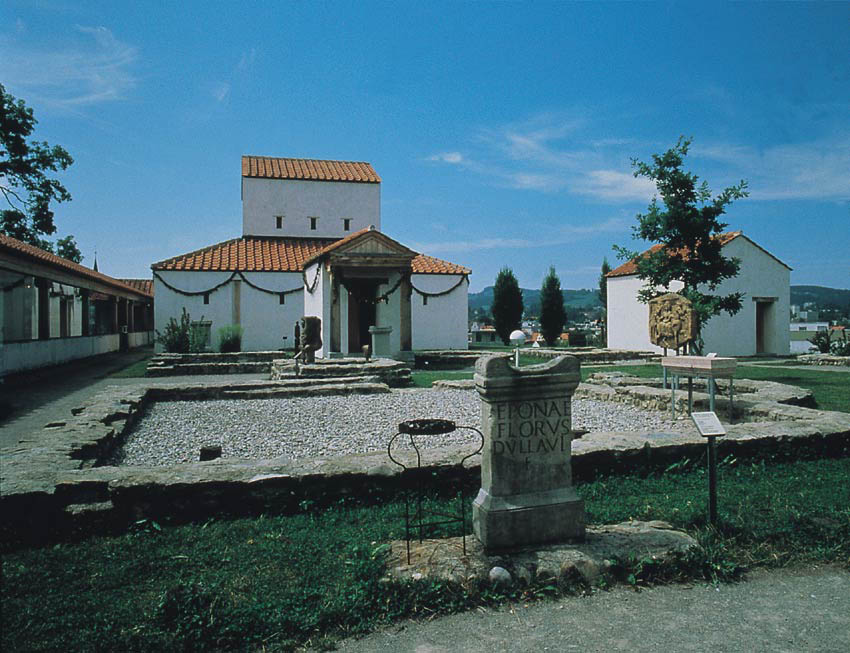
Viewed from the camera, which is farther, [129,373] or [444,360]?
[444,360]

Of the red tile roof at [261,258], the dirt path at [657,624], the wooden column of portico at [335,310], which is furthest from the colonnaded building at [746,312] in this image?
the dirt path at [657,624]

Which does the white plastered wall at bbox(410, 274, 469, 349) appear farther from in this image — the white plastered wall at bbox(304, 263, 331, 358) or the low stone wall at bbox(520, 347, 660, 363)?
the white plastered wall at bbox(304, 263, 331, 358)

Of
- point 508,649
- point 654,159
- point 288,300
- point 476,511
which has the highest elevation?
point 654,159

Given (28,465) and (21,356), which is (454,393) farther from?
(21,356)

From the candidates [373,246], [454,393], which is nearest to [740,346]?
[373,246]

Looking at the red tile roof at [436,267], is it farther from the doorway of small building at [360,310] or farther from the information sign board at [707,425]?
the information sign board at [707,425]

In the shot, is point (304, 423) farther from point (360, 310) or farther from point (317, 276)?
point (360, 310)

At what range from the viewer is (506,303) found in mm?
41781

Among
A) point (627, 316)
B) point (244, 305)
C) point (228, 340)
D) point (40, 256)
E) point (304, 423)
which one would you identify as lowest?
point (304, 423)

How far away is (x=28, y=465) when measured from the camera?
5.29 meters

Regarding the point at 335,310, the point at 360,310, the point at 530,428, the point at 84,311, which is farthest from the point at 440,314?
the point at 530,428

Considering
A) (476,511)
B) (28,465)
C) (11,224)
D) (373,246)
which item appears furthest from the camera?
(11,224)

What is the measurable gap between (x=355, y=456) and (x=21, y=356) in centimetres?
1633

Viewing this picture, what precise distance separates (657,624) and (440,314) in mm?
27590
